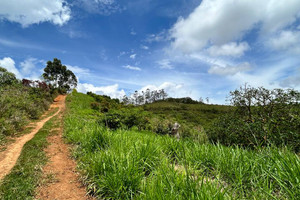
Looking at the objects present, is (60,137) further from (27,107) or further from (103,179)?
(27,107)

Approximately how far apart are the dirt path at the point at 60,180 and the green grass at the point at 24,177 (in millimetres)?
170

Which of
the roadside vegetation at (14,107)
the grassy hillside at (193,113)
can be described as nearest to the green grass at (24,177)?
the roadside vegetation at (14,107)

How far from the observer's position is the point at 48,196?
312cm

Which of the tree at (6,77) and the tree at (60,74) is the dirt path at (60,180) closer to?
the tree at (6,77)

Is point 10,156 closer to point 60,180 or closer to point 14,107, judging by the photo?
point 60,180

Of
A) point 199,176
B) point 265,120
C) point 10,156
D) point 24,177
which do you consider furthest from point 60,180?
point 265,120

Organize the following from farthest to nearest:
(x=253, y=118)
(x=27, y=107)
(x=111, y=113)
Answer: (x=27, y=107), (x=111, y=113), (x=253, y=118)

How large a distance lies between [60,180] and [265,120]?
293 inches

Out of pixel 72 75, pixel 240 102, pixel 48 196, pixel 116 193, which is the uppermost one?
pixel 72 75

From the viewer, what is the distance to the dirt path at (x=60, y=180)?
3174 mm

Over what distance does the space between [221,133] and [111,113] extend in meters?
7.01

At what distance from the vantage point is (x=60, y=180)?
375cm

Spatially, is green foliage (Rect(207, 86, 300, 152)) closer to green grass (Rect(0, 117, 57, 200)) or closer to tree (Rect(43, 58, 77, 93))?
green grass (Rect(0, 117, 57, 200))

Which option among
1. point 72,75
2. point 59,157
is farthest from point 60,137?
point 72,75
